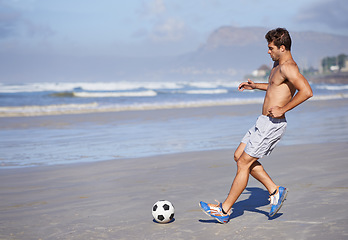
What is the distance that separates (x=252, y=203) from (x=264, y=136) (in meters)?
1.21

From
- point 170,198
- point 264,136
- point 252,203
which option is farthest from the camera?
point 170,198

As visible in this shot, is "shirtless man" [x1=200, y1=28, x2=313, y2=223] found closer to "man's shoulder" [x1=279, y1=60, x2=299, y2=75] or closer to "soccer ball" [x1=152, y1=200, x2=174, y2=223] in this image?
"man's shoulder" [x1=279, y1=60, x2=299, y2=75]

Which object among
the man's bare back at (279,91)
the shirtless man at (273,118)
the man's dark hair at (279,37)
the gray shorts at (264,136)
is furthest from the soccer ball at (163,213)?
the man's dark hair at (279,37)

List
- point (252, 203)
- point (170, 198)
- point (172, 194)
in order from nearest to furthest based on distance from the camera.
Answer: point (252, 203) < point (170, 198) < point (172, 194)

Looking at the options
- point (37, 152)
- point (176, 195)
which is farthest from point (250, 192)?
point (37, 152)

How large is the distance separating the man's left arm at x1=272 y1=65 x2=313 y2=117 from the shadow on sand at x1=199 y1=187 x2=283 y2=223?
1.16m

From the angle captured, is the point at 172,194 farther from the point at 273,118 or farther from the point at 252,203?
the point at 273,118

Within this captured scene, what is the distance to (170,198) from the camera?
5281mm

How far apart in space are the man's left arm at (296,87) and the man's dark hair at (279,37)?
242 mm

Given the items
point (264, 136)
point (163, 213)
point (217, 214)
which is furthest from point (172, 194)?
point (264, 136)

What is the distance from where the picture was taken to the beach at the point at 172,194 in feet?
13.2

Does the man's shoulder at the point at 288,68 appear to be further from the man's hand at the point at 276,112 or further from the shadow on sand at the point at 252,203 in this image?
the shadow on sand at the point at 252,203

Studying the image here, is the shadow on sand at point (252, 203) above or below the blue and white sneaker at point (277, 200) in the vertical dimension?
below

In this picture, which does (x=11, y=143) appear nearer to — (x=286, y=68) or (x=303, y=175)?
(x=303, y=175)
